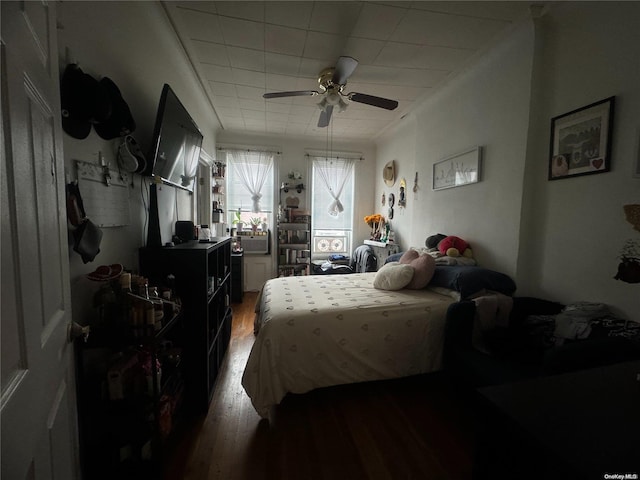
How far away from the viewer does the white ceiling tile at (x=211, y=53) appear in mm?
2227

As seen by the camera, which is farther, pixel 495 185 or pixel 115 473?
pixel 495 185

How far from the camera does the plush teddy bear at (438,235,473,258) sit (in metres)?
2.49

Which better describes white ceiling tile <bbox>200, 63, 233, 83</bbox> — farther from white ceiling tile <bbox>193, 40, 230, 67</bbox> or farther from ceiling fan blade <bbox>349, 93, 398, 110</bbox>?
ceiling fan blade <bbox>349, 93, 398, 110</bbox>

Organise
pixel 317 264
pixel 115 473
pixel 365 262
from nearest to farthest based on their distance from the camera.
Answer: pixel 115 473 → pixel 365 262 → pixel 317 264

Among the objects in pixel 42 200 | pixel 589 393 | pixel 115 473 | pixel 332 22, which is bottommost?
pixel 115 473

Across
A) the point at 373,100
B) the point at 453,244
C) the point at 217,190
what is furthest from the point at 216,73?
the point at 453,244

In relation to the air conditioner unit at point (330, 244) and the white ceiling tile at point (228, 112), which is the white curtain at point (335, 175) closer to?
the air conditioner unit at point (330, 244)

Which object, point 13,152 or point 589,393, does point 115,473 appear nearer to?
point 13,152

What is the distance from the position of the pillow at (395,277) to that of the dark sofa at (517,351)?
0.49 meters

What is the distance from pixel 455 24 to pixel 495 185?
51.6 inches

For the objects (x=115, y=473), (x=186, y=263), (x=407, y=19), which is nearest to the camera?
(x=115, y=473)

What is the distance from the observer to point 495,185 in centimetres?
228

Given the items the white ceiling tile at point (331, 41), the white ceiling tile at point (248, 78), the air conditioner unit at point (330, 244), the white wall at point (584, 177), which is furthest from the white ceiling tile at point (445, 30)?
the air conditioner unit at point (330, 244)

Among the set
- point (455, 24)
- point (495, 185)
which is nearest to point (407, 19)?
point (455, 24)
